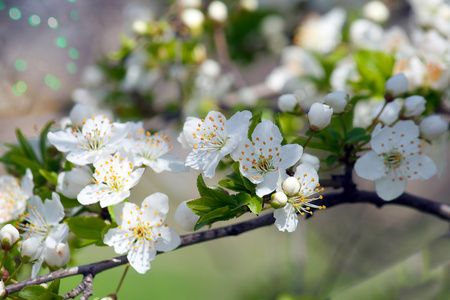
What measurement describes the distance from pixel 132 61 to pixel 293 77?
795 millimetres

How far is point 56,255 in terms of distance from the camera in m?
1.04

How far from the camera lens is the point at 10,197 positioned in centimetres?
123

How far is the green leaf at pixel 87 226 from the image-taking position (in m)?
1.04

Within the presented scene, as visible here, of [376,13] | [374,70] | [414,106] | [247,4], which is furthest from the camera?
[247,4]

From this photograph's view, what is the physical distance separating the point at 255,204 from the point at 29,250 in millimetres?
525

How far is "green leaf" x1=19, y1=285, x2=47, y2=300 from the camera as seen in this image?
962mm

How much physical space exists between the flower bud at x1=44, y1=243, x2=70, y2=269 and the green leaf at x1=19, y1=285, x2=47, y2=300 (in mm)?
82

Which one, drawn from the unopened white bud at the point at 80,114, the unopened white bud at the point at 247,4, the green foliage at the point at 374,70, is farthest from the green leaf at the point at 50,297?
the unopened white bud at the point at 247,4

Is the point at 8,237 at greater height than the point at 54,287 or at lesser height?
greater

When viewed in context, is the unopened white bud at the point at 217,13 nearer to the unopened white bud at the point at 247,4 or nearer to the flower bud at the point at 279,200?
the unopened white bud at the point at 247,4

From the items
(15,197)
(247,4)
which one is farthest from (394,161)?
(247,4)

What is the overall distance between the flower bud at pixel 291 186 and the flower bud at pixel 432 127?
46 cm

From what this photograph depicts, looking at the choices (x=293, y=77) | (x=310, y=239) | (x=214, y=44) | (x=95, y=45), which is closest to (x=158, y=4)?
(x=95, y=45)

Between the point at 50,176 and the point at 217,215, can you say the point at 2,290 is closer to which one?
the point at 50,176
